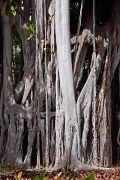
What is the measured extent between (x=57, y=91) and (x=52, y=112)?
27.6 inches

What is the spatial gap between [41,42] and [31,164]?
81.6 inches

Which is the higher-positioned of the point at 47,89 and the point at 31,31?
the point at 31,31

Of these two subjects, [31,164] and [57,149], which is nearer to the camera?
[57,149]

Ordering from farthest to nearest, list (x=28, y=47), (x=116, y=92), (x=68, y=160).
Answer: (x=116, y=92)
(x=28, y=47)
(x=68, y=160)

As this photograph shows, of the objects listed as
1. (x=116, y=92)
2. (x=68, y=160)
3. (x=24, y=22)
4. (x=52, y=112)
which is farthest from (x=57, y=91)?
(x=116, y=92)

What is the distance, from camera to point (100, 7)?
9.44m

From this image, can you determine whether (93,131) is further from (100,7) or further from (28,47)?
(100,7)

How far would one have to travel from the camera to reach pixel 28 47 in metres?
7.86

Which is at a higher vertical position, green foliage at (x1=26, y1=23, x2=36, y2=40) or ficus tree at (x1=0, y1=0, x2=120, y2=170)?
green foliage at (x1=26, y1=23, x2=36, y2=40)

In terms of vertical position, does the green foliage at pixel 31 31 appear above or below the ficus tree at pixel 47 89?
above

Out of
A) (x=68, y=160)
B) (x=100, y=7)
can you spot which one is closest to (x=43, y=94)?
(x=68, y=160)

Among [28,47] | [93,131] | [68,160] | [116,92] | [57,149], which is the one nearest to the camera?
[68,160]

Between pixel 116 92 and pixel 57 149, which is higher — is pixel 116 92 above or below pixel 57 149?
above

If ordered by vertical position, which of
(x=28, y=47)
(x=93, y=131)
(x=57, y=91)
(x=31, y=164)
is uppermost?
(x=28, y=47)
